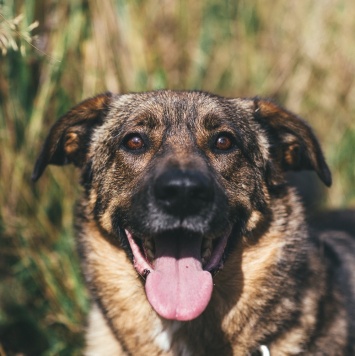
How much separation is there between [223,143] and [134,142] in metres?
0.49

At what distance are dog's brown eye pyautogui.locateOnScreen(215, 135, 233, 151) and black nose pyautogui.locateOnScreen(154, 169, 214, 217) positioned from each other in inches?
19.4

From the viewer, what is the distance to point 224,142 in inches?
138

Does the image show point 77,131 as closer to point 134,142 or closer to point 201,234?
point 134,142

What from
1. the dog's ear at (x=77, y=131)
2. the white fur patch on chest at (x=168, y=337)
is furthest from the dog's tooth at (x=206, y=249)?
the dog's ear at (x=77, y=131)

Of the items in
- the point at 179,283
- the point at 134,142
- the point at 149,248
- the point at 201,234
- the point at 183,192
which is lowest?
the point at 179,283

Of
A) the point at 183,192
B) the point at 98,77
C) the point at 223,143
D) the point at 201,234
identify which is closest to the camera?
the point at 183,192

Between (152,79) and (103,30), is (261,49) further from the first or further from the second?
(103,30)

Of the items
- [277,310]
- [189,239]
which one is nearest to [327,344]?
[277,310]

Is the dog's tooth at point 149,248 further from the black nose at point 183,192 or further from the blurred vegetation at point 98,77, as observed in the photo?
the blurred vegetation at point 98,77

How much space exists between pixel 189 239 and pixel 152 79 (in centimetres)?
245

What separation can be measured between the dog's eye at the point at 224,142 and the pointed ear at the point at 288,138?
1.26ft

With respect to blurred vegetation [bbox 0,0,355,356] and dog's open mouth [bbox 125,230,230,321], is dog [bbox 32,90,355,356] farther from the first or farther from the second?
blurred vegetation [bbox 0,0,355,356]

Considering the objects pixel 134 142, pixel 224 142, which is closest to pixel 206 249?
pixel 224 142

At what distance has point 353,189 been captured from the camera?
6.16 metres
